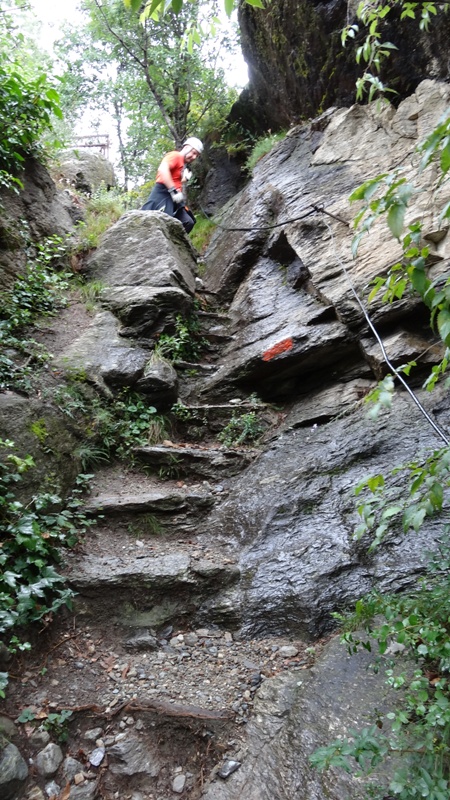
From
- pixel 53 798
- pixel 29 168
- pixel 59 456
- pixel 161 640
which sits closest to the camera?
pixel 53 798

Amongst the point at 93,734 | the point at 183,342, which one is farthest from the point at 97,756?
the point at 183,342

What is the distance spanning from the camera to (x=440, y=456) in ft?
5.36

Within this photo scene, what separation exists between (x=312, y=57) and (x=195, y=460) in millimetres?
5907

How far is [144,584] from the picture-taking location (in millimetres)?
3549

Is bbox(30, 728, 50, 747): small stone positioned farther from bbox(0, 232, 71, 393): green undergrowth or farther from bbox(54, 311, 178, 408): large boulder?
bbox(54, 311, 178, 408): large boulder

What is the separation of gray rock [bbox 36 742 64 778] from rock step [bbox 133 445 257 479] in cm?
260

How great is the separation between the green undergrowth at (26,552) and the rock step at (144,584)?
187mm

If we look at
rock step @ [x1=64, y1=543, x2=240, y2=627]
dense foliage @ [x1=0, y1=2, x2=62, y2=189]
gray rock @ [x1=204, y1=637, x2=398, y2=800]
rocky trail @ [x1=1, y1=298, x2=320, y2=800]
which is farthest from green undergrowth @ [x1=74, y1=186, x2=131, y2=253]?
gray rock @ [x1=204, y1=637, x2=398, y2=800]

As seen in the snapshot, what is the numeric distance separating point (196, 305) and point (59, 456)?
3.42 meters

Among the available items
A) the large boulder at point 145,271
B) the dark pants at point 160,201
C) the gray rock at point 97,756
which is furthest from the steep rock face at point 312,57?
the gray rock at point 97,756

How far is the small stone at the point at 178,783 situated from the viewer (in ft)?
8.42

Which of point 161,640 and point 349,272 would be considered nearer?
point 161,640

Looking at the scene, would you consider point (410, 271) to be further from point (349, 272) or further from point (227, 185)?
point (227, 185)

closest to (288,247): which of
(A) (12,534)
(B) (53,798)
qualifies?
(A) (12,534)
